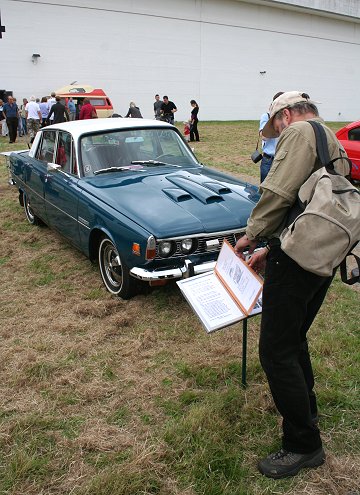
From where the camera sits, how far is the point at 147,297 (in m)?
4.53

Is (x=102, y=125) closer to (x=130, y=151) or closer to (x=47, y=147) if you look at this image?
(x=130, y=151)

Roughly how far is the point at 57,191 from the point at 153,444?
3.54 metres

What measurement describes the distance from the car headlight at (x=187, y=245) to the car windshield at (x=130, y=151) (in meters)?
1.49

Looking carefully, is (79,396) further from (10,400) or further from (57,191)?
(57,191)

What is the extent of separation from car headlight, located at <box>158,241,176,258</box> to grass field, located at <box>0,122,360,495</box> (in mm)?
594

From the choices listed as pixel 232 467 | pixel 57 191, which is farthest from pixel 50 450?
pixel 57 191

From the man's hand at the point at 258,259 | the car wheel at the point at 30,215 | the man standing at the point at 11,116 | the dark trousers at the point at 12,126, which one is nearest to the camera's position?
the man's hand at the point at 258,259

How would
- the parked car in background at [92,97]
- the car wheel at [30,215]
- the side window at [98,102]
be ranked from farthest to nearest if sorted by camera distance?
the side window at [98,102], the parked car in background at [92,97], the car wheel at [30,215]

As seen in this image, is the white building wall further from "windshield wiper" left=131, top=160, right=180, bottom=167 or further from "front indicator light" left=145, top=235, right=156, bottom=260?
"front indicator light" left=145, top=235, right=156, bottom=260

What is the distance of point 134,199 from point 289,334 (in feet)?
8.37

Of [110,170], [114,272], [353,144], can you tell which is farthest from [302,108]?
[353,144]

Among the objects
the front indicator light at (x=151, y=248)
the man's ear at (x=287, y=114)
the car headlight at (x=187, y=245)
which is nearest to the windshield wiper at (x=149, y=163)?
the car headlight at (x=187, y=245)

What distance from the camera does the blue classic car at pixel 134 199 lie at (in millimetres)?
4020

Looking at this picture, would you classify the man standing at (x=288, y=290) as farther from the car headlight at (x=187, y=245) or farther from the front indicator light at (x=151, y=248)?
the car headlight at (x=187, y=245)
